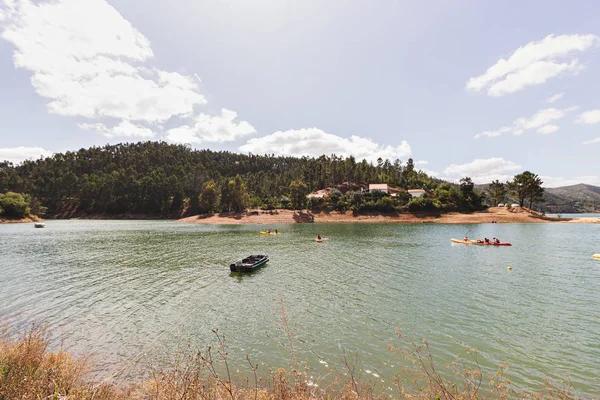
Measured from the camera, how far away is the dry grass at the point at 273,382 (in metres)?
8.24

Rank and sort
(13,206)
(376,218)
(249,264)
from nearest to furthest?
(249,264), (376,218), (13,206)

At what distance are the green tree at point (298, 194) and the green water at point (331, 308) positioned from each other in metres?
83.2

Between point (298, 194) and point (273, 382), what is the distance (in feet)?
359

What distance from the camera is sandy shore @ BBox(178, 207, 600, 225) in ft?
329

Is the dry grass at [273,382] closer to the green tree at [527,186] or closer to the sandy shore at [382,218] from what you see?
the sandy shore at [382,218]

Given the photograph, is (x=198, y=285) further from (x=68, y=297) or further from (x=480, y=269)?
(x=480, y=269)

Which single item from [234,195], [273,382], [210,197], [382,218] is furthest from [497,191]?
[273,382]

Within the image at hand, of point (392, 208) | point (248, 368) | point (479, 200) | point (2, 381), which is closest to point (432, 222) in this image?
point (392, 208)

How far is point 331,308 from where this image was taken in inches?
763

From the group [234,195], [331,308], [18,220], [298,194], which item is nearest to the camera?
[331,308]

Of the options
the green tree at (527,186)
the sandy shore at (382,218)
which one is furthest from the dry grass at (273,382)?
the green tree at (527,186)

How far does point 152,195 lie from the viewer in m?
162

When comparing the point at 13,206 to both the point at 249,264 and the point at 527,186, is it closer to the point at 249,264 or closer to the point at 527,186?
the point at 249,264

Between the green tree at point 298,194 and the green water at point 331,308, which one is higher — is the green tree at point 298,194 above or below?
above
